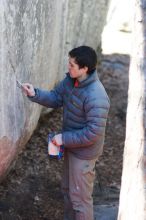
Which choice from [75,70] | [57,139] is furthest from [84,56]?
[57,139]

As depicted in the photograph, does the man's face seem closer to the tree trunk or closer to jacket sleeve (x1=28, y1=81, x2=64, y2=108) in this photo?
jacket sleeve (x1=28, y1=81, x2=64, y2=108)

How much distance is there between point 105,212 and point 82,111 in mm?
1472

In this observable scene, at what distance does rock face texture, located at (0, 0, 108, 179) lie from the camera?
4699 mm

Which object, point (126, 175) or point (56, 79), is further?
point (56, 79)

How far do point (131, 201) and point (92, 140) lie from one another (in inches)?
36.9

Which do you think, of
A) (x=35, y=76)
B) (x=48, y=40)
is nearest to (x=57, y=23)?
(x=48, y=40)

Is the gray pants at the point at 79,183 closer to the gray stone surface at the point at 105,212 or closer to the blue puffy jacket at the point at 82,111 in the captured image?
the blue puffy jacket at the point at 82,111

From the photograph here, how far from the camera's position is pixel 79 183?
4.89 m

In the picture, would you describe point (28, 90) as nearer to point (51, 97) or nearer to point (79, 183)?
point (51, 97)

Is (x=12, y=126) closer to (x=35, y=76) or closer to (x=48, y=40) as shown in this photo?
(x=35, y=76)

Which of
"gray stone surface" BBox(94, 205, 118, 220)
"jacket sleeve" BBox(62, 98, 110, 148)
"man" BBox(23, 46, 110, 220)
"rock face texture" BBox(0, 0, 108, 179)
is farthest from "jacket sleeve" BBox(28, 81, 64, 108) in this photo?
"gray stone surface" BBox(94, 205, 118, 220)

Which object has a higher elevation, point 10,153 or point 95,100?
point 95,100

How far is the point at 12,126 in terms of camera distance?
513cm

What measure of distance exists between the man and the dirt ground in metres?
0.65
